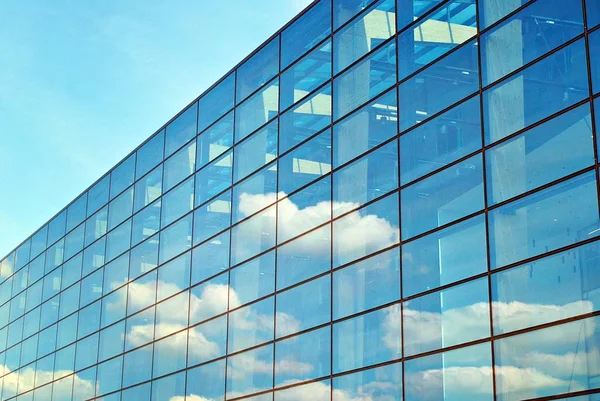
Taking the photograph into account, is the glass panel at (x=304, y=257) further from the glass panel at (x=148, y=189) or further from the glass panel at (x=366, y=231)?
the glass panel at (x=148, y=189)

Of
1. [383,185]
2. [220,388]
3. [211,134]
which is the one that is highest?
[211,134]

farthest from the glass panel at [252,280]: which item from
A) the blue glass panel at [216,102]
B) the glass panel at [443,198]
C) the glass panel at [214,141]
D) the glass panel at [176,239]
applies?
the glass panel at [443,198]

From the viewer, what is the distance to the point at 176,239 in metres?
38.9

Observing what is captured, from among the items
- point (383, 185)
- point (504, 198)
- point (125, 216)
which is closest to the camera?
point (504, 198)

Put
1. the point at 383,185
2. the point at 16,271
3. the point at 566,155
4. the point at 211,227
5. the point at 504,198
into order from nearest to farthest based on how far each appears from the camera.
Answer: the point at 566,155 → the point at 504,198 → the point at 383,185 → the point at 211,227 → the point at 16,271

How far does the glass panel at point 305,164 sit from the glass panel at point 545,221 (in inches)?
328

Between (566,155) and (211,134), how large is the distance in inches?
754

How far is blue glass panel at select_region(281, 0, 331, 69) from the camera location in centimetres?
3195

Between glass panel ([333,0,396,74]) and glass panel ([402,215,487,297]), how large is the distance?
22.6ft

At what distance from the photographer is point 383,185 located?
27.0 meters

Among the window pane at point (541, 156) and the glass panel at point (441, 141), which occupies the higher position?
the glass panel at point (441, 141)

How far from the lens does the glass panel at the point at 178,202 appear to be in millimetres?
38531

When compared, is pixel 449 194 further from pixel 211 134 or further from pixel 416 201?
pixel 211 134

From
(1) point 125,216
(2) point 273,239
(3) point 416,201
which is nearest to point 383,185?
(3) point 416,201
